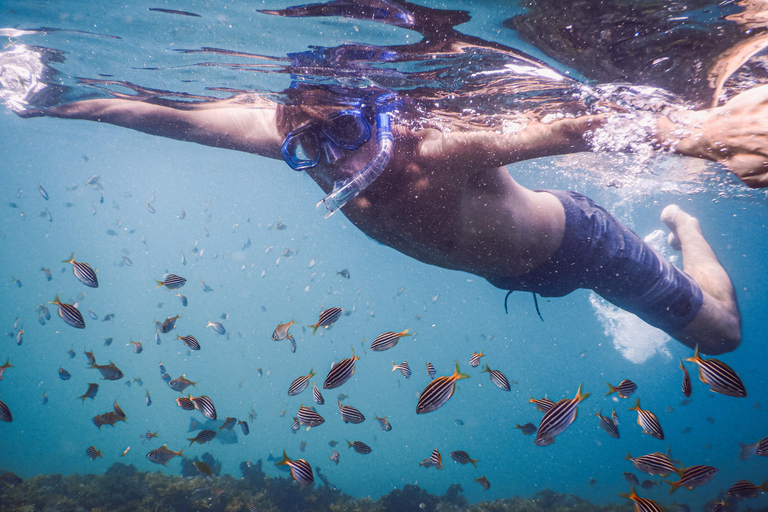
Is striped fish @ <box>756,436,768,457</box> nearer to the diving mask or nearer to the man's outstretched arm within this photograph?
the man's outstretched arm

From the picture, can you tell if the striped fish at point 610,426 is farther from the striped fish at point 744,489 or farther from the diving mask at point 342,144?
the diving mask at point 342,144

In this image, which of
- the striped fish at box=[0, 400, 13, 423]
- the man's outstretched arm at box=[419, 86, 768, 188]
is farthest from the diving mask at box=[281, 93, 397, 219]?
the striped fish at box=[0, 400, 13, 423]

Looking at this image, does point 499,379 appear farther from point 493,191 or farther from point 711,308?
point 493,191

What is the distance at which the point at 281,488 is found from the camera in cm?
1245

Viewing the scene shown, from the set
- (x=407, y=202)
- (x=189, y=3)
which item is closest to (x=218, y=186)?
(x=189, y=3)

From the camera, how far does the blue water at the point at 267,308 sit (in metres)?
7.79

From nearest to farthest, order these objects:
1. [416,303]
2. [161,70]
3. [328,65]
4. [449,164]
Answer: [449,164] → [328,65] → [161,70] → [416,303]

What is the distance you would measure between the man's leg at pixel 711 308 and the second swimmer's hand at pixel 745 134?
282 centimetres

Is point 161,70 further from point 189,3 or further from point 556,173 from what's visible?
point 556,173

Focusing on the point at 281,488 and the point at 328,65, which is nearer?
the point at 328,65

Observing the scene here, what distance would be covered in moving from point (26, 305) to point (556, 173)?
4974 inches

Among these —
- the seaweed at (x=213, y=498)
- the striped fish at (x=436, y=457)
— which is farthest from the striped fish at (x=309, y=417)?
the seaweed at (x=213, y=498)

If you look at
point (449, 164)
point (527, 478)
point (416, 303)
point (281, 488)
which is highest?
point (449, 164)

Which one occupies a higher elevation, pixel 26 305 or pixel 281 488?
pixel 281 488
